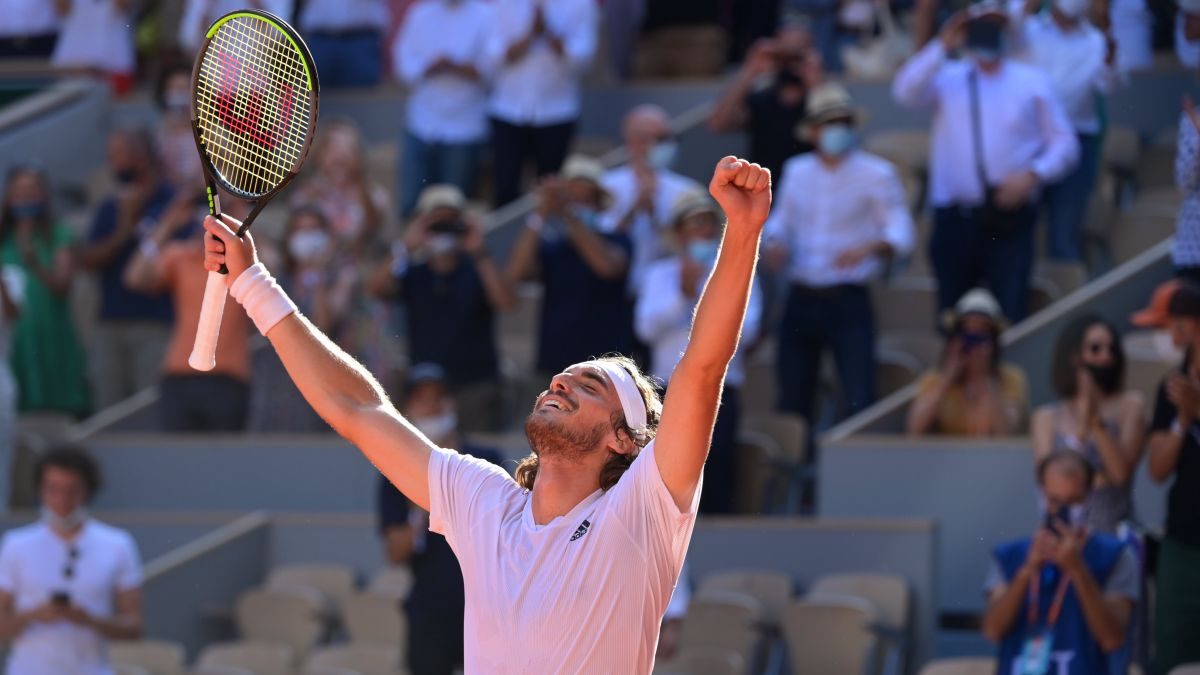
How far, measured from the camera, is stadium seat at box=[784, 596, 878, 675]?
8867 millimetres

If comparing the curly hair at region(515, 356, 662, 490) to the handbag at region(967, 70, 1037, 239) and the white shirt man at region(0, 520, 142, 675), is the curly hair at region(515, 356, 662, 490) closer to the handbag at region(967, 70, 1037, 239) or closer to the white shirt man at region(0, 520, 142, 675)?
the white shirt man at region(0, 520, 142, 675)

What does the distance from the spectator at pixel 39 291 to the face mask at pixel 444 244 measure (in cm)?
241

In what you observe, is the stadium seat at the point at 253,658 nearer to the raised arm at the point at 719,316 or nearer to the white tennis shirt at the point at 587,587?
the white tennis shirt at the point at 587,587

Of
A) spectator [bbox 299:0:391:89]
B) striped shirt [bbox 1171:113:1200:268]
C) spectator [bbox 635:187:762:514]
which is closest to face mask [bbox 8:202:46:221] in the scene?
spectator [bbox 299:0:391:89]

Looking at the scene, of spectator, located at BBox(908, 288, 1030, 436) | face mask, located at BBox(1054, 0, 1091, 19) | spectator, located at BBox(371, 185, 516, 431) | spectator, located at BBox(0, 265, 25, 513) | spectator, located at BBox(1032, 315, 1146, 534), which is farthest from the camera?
face mask, located at BBox(1054, 0, 1091, 19)

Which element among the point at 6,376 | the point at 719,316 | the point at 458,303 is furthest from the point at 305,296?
the point at 719,316

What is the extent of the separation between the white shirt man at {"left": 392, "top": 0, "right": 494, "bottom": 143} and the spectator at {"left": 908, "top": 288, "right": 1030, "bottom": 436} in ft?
13.5

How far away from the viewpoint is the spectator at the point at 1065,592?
7.57m

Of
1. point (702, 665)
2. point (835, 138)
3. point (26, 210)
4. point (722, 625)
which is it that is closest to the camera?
point (702, 665)

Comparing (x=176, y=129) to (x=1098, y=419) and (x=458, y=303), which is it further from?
(x=1098, y=419)

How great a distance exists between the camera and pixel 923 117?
524 inches

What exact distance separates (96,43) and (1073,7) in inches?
274

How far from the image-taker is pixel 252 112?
5238 millimetres

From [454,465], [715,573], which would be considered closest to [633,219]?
[715,573]
